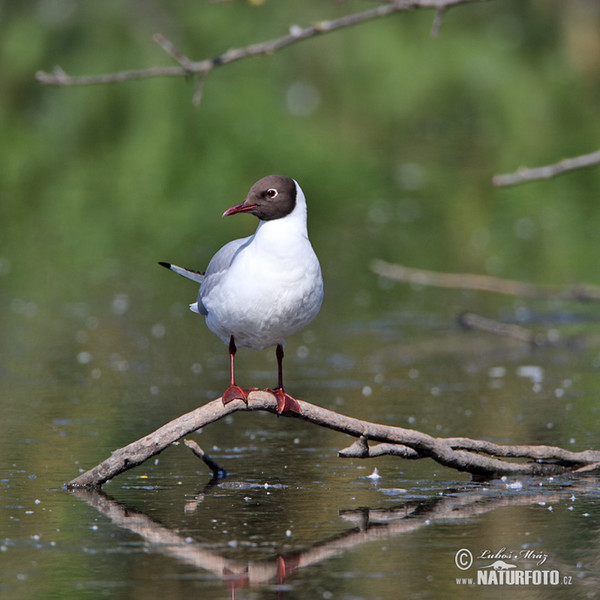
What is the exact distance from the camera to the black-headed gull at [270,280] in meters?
5.56

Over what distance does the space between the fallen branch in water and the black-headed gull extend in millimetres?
82

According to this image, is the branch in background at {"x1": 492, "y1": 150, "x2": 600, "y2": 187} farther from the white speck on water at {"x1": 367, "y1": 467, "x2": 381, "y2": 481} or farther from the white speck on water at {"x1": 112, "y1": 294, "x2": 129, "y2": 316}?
the white speck on water at {"x1": 112, "y1": 294, "x2": 129, "y2": 316}

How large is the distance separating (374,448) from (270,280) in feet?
3.24

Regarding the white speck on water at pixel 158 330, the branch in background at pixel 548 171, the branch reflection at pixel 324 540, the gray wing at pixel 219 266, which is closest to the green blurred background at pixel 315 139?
the white speck on water at pixel 158 330

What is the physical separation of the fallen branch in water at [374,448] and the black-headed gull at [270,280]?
0.27 feet

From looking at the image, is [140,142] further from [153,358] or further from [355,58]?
[153,358]

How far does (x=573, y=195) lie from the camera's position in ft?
54.1

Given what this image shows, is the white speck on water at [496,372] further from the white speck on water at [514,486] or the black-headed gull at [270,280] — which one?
the black-headed gull at [270,280]

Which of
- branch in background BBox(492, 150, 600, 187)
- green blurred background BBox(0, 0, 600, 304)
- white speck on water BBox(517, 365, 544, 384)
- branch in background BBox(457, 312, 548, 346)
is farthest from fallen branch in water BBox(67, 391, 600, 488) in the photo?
green blurred background BBox(0, 0, 600, 304)

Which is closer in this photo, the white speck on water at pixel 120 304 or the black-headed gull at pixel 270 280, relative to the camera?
the black-headed gull at pixel 270 280

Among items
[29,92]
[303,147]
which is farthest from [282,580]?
[29,92]

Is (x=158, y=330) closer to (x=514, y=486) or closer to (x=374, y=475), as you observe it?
(x=374, y=475)

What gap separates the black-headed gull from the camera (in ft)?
18.2

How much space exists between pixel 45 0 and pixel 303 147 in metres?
15.5
